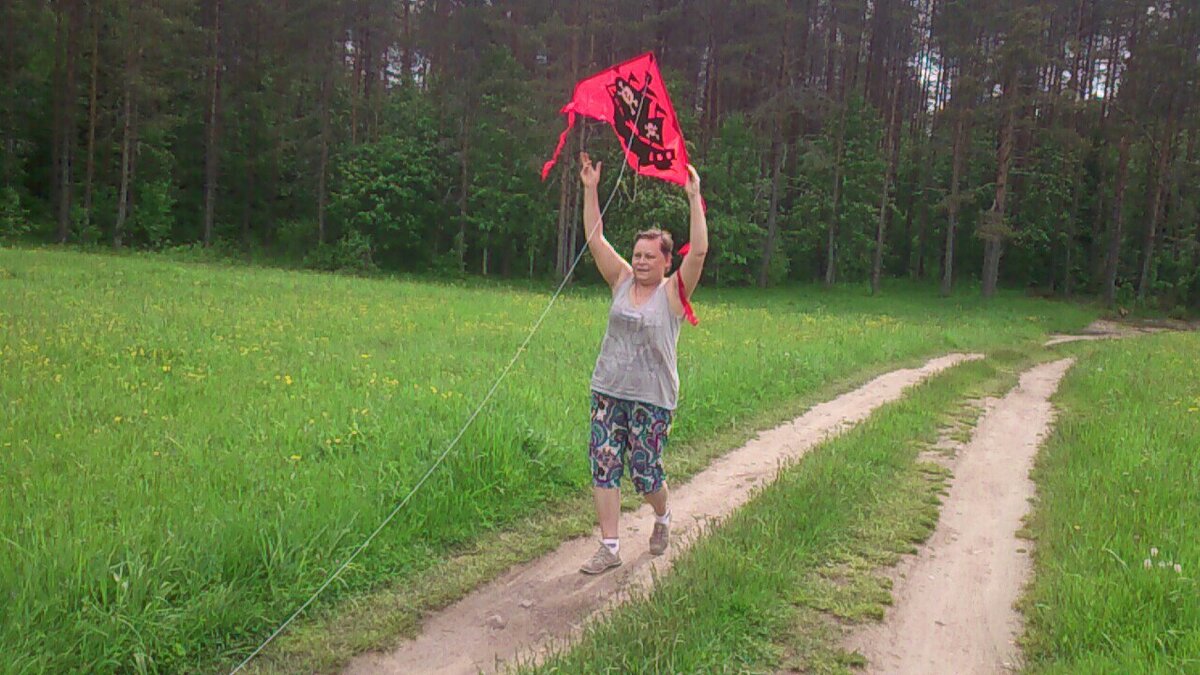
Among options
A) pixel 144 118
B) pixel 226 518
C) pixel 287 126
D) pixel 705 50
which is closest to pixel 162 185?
pixel 144 118

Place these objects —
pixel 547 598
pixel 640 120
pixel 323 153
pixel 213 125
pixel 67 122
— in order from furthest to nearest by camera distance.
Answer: pixel 323 153
pixel 213 125
pixel 67 122
pixel 640 120
pixel 547 598

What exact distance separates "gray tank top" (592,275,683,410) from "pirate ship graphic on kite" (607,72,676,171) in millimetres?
1625

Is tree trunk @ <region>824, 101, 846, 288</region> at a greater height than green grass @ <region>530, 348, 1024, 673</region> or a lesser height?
greater

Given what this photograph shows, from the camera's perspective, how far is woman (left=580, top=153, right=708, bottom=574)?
4641 mm

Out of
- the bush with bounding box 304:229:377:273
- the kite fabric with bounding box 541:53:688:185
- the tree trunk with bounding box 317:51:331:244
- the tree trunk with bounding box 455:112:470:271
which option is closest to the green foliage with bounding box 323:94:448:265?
the tree trunk with bounding box 317:51:331:244

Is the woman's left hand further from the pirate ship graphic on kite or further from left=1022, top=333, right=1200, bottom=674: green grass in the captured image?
left=1022, top=333, right=1200, bottom=674: green grass

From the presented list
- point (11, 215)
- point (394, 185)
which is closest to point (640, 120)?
point (394, 185)

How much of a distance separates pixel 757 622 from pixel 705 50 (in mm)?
36785

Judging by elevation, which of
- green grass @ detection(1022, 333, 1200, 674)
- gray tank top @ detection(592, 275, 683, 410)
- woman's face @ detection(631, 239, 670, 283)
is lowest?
green grass @ detection(1022, 333, 1200, 674)

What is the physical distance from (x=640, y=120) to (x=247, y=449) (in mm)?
3719

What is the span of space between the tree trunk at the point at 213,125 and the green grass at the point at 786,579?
3559 centimetres

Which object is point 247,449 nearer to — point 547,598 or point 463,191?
point 547,598

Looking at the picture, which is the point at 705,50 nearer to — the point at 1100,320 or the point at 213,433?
the point at 1100,320

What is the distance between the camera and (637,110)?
Answer: 6.10m
